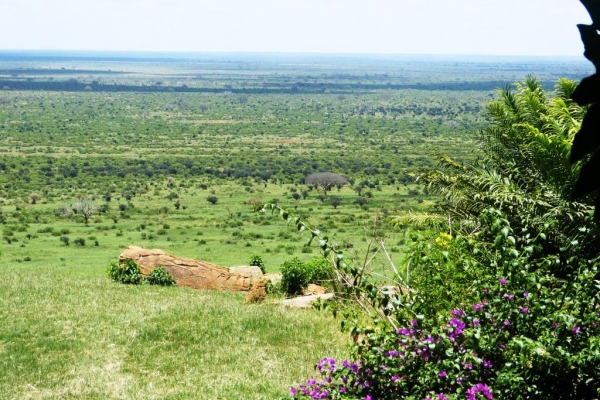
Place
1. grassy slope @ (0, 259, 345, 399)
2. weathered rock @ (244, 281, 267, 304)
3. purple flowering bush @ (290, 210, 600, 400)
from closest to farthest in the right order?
purple flowering bush @ (290, 210, 600, 400) < grassy slope @ (0, 259, 345, 399) < weathered rock @ (244, 281, 267, 304)

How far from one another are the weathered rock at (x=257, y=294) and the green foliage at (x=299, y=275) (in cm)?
97

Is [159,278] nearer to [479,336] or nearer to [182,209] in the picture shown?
[479,336]

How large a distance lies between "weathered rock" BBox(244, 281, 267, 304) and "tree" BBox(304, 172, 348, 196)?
51.4 m

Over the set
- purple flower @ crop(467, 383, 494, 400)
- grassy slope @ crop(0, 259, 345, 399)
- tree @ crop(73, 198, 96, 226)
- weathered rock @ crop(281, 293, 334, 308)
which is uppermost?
purple flower @ crop(467, 383, 494, 400)

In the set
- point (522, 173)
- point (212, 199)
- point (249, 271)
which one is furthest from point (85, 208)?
point (522, 173)

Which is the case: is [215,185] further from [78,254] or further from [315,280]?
[315,280]

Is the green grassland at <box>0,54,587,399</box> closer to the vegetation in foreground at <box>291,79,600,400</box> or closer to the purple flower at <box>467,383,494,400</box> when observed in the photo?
the vegetation in foreground at <box>291,79,600,400</box>

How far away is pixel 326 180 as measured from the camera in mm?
67438

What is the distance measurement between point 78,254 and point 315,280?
2571 centimetres

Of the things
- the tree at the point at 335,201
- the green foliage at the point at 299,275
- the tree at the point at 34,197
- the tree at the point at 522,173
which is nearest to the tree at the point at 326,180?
the tree at the point at 335,201

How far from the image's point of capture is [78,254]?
38.3m

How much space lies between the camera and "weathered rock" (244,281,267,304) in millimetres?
14055

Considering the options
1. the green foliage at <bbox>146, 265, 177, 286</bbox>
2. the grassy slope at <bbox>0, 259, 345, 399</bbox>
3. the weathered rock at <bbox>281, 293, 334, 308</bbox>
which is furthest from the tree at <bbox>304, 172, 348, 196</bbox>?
the grassy slope at <bbox>0, 259, 345, 399</bbox>

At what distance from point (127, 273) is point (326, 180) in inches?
2019
